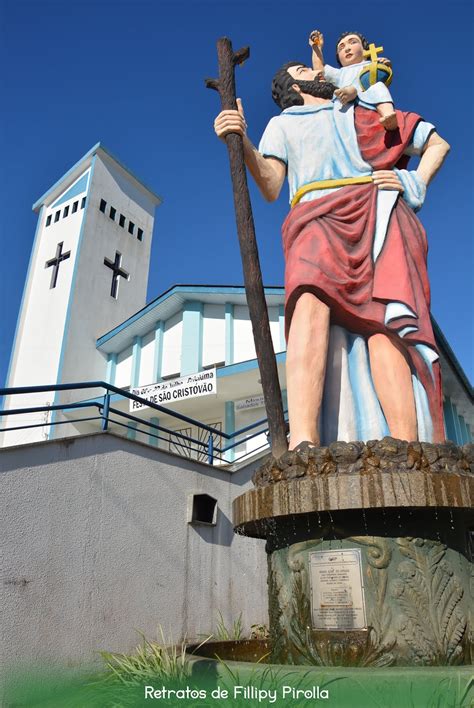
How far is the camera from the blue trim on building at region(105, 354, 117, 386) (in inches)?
711

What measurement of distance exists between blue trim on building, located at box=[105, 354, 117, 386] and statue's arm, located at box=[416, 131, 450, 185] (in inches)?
559

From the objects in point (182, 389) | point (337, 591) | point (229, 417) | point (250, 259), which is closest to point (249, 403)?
point (229, 417)

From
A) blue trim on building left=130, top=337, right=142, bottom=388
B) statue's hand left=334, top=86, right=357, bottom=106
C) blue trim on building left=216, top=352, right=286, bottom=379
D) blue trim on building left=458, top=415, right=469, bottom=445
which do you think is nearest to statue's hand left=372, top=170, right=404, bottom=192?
statue's hand left=334, top=86, right=357, bottom=106

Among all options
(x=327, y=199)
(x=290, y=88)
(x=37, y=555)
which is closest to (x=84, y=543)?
(x=37, y=555)

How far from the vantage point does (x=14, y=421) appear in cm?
1695

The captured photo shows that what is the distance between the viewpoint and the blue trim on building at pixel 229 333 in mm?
14398

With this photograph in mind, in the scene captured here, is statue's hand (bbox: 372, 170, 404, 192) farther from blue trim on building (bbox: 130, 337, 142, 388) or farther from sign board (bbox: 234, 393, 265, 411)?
blue trim on building (bbox: 130, 337, 142, 388)

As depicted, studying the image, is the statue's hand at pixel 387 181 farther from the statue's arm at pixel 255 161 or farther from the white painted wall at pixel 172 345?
the white painted wall at pixel 172 345

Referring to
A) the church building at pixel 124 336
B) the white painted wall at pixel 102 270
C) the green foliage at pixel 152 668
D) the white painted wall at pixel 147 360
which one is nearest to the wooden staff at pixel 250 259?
the green foliage at pixel 152 668

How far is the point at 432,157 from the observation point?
Result: 5098 millimetres

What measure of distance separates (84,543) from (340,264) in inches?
139

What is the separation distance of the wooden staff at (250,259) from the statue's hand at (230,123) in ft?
0.13

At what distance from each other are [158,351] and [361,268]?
473 inches

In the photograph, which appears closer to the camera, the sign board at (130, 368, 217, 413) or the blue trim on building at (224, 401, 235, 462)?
the sign board at (130, 368, 217, 413)
